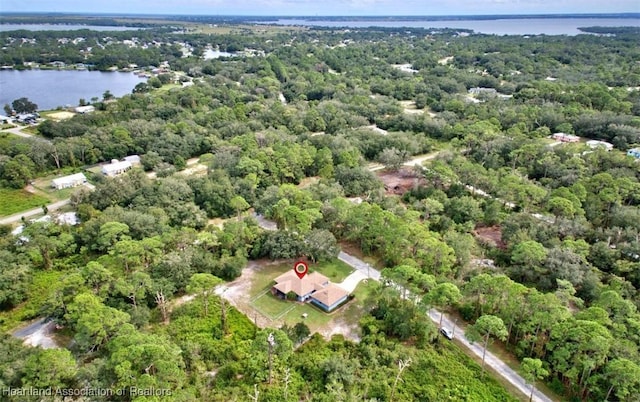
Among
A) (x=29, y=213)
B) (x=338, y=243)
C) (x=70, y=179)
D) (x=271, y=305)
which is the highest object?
(x=70, y=179)

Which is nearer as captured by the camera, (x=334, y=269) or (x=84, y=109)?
(x=334, y=269)

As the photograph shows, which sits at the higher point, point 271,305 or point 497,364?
point 497,364

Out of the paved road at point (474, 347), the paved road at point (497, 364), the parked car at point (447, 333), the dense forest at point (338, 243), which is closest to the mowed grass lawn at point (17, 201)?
the dense forest at point (338, 243)

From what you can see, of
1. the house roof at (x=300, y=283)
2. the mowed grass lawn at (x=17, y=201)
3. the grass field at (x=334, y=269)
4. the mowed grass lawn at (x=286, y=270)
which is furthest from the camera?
the mowed grass lawn at (x=17, y=201)

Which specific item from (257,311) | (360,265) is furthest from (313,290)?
(360,265)

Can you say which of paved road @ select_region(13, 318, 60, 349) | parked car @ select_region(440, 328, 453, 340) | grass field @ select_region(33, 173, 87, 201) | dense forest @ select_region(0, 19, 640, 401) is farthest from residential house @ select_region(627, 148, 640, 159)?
grass field @ select_region(33, 173, 87, 201)

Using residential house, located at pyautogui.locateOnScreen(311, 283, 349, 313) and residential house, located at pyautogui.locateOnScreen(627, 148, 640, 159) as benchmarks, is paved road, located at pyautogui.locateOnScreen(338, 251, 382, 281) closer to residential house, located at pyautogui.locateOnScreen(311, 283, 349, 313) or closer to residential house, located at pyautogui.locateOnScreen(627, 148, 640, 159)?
residential house, located at pyautogui.locateOnScreen(311, 283, 349, 313)

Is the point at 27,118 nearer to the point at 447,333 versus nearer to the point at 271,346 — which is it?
the point at 271,346

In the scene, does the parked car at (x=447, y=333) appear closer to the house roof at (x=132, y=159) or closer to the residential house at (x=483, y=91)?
the house roof at (x=132, y=159)
